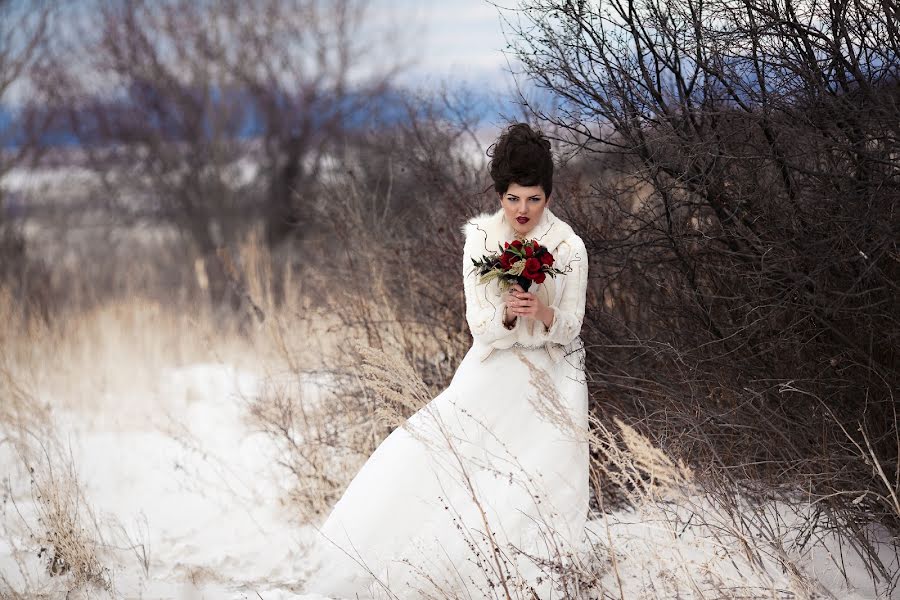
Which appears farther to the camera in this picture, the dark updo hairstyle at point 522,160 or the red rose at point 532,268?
the dark updo hairstyle at point 522,160

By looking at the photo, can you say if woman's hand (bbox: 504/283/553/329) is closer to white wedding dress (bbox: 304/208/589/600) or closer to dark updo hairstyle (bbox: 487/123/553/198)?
white wedding dress (bbox: 304/208/589/600)

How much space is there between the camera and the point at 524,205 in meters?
3.01

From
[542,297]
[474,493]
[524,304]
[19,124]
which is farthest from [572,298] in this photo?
[19,124]

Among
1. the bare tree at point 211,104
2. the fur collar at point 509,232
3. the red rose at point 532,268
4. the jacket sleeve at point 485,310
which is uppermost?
the bare tree at point 211,104

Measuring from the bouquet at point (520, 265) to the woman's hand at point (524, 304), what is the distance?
24 millimetres

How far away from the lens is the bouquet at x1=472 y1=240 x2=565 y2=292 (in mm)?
2754

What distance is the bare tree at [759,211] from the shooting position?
2.90 m

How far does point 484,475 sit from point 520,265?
79 cm

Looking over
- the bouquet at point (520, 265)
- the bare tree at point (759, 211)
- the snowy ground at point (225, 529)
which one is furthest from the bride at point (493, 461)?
the bare tree at point (759, 211)

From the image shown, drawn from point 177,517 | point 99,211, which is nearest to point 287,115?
point 99,211

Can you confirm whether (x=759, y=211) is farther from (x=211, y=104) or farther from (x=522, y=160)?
(x=211, y=104)

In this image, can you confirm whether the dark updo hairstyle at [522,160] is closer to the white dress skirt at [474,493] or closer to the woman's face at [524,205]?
the woman's face at [524,205]

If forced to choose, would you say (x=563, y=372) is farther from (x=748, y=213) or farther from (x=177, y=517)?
(x=177, y=517)

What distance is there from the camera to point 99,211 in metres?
14.9
